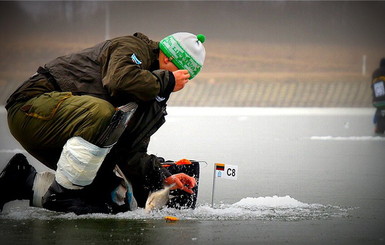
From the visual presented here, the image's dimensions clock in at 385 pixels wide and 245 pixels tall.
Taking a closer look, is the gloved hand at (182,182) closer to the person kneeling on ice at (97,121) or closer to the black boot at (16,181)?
the person kneeling on ice at (97,121)

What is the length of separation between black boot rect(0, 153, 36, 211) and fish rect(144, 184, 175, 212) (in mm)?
591

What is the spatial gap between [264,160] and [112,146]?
300 cm

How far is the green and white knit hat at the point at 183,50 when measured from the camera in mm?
3863

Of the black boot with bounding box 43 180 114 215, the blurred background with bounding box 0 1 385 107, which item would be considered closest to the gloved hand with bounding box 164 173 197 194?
the black boot with bounding box 43 180 114 215

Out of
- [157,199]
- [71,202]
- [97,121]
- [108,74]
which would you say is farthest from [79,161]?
[157,199]

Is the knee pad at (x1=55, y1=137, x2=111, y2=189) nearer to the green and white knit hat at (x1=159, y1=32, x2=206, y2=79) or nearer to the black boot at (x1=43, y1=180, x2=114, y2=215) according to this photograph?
the black boot at (x1=43, y1=180, x2=114, y2=215)

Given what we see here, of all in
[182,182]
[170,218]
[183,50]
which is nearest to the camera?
[170,218]

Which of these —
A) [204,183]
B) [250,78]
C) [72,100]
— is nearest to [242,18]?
[250,78]

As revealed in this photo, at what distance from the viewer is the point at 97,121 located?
3.54m

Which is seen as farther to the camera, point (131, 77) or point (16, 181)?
point (16, 181)

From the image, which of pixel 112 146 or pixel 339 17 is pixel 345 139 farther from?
pixel 339 17

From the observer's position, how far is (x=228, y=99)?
16.8 m

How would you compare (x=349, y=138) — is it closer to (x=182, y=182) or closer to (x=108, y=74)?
(x=182, y=182)

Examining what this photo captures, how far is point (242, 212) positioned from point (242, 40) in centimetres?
1600
